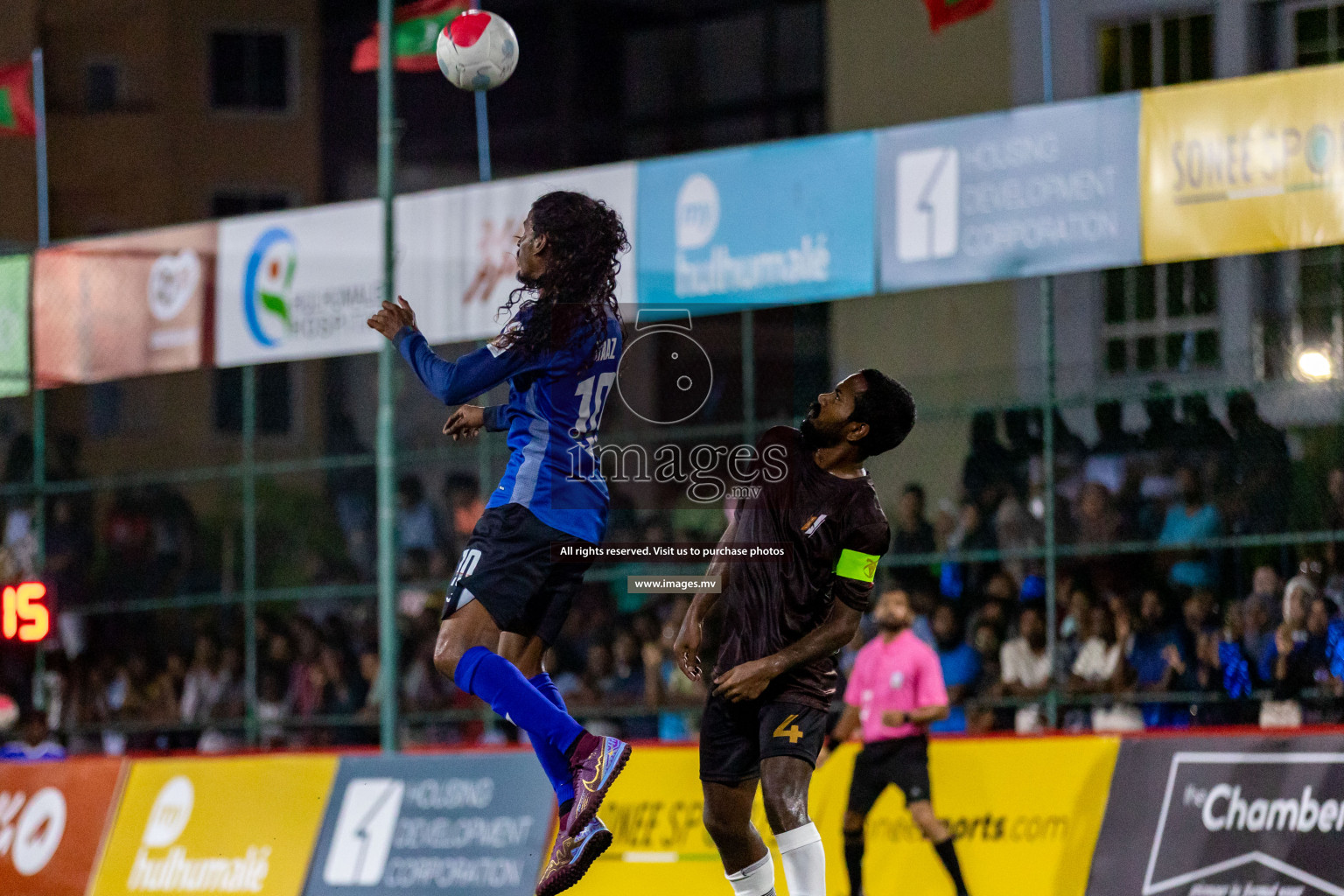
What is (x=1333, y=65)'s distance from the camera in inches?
466

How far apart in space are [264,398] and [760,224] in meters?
19.6

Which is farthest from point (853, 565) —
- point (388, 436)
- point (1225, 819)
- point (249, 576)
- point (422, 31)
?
point (249, 576)

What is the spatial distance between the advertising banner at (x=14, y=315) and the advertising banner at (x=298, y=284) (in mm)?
2335

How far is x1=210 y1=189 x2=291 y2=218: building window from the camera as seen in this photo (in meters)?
34.3

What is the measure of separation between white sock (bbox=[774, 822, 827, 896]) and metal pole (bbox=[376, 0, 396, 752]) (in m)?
5.57

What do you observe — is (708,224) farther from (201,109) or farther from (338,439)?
(201,109)

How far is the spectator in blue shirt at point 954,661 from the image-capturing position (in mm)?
13062

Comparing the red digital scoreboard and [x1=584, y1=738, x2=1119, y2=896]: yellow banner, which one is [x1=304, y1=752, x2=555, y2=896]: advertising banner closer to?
[x1=584, y1=738, x2=1119, y2=896]: yellow banner

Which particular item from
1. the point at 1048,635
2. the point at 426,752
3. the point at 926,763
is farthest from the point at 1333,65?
the point at 426,752

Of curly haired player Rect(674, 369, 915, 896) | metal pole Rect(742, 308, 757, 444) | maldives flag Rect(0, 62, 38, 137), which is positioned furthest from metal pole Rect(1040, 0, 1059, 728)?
maldives flag Rect(0, 62, 38, 137)

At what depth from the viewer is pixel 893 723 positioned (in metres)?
10.8

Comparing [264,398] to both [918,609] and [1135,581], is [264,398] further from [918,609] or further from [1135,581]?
[1135,581]

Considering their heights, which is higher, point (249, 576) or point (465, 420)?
point (465, 420)

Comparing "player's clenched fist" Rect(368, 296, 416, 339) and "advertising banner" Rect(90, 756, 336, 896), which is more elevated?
"player's clenched fist" Rect(368, 296, 416, 339)
